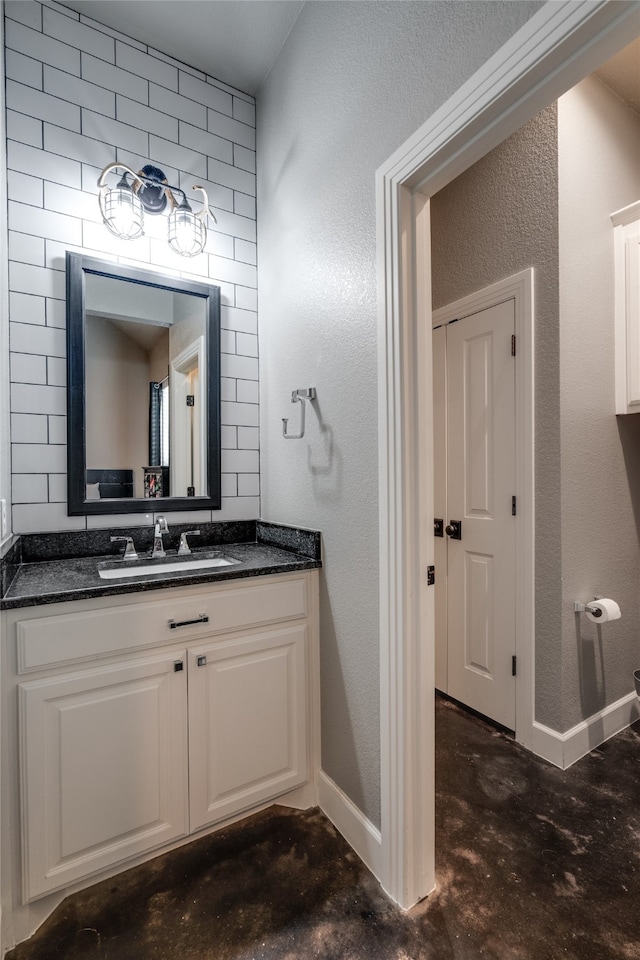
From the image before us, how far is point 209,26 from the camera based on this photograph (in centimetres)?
179

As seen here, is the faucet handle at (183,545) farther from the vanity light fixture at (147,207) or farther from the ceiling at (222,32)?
the ceiling at (222,32)

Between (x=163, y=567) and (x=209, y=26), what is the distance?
2.14 meters

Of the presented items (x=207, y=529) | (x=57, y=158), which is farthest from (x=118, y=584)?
(x=57, y=158)

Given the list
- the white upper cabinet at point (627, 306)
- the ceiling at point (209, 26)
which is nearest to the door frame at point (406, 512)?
the ceiling at point (209, 26)

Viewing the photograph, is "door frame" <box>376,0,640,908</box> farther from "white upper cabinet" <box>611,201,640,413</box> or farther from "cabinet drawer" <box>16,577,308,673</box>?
"white upper cabinet" <box>611,201,640,413</box>

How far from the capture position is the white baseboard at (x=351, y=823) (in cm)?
135

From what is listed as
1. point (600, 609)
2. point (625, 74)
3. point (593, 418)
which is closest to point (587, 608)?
point (600, 609)

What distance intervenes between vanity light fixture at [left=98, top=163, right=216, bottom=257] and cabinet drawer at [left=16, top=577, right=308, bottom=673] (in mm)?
1376

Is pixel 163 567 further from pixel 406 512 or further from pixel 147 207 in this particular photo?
pixel 147 207

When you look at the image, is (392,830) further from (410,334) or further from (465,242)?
(465,242)

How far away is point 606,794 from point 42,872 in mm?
1881

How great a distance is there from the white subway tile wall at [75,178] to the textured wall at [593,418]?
1.43 meters

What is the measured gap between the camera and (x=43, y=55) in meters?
1.68

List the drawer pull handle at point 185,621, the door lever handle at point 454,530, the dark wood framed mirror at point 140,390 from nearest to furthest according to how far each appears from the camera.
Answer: the drawer pull handle at point 185,621, the dark wood framed mirror at point 140,390, the door lever handle at point 454,530
